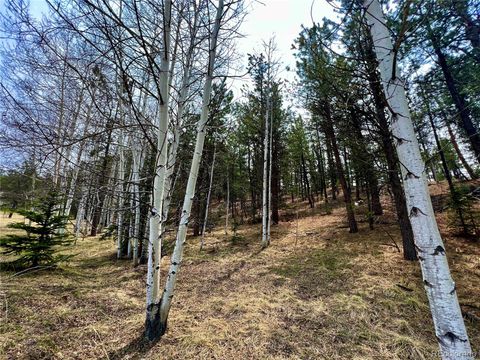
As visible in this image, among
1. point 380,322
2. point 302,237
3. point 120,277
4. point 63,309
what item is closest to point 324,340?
point 380,322

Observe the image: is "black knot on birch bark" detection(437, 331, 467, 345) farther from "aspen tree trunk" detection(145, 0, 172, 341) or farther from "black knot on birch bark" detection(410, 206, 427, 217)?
"aspen tree trunk" detection(145, 0, 172, 341)

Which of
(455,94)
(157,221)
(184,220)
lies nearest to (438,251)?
(184,220)

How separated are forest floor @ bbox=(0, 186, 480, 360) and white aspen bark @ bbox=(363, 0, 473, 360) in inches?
73.4

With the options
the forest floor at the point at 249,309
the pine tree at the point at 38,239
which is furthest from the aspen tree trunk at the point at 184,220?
the pine tree at the point at 38,239

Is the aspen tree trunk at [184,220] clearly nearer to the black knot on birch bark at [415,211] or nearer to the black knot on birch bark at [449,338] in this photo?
the black knot on birch bark at [415,211]

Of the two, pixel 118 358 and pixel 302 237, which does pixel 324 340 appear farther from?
pixel 302 237

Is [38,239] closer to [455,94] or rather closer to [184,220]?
[184,220]

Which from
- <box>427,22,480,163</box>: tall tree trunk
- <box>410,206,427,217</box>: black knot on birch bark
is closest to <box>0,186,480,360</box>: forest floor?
<box>410,206,427,217</box>: black knot on birch bark

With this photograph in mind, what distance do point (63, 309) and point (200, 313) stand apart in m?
2.02

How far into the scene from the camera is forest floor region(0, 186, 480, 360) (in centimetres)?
269

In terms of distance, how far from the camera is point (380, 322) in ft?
10.9

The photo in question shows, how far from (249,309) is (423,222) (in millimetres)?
3119

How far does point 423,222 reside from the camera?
1.36 meters

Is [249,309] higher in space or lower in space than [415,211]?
lower
